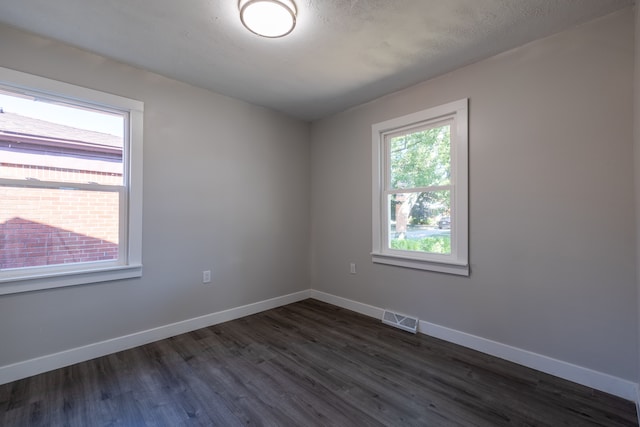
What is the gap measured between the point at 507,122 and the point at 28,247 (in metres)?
3.80

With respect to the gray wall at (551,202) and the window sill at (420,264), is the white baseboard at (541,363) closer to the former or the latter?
the gray wall at (551,202)

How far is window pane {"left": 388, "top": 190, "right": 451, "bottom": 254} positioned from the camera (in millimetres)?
2664

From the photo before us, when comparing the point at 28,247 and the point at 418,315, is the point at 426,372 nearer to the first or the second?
the point at 418,315

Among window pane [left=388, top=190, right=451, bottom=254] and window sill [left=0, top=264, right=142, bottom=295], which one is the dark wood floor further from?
window pane [left=388, top=190, right=451, bottom=254]

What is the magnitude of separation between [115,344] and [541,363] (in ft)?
11.1

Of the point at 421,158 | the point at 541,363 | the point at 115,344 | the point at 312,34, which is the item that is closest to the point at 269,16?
the point at 312,34

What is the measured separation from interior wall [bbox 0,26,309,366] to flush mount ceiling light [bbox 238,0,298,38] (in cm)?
134

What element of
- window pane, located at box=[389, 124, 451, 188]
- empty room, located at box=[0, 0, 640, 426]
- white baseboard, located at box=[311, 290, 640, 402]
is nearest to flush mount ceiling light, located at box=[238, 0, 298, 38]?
empty room, located at box=[0, 0, 640, 426]

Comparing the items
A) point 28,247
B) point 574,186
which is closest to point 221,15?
point 28,247

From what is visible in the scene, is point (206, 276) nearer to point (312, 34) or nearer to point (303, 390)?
point (303, 390)

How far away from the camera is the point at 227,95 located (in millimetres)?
3074

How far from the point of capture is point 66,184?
A: 222cm

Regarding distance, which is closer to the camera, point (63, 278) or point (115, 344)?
point (63, 278)

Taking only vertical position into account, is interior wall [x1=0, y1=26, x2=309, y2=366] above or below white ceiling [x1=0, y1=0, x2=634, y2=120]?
below
